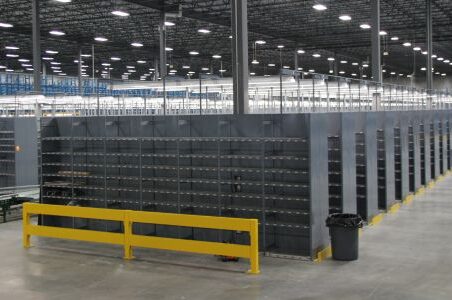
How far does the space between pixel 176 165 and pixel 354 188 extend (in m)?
4.61

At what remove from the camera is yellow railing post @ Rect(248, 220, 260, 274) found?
10.5 metres

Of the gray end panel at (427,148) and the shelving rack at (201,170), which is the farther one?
the gray end panel at (427,148)

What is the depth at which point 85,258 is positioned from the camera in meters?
12.0

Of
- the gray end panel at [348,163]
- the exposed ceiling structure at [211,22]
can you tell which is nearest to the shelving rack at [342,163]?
the gray end panel at [348,163]

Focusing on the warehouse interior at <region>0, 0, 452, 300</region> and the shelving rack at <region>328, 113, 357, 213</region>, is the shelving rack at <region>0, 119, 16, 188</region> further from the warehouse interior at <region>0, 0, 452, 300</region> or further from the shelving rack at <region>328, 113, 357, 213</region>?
the shelving rack at <region>328, 113, 357, 213</region>

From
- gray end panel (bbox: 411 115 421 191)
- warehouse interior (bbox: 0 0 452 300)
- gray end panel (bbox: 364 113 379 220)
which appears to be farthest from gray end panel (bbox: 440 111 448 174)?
gray end panel (bbox: 364 113 379 220)

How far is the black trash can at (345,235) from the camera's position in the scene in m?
11.2

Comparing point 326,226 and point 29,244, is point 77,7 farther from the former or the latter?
point 326,226

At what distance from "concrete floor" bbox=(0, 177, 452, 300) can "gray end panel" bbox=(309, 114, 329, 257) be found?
0.78 m

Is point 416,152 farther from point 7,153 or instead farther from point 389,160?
point 7,153

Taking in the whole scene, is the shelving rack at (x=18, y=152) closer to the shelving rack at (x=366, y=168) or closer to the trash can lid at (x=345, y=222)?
the shelving rack at (x=366, y=168)

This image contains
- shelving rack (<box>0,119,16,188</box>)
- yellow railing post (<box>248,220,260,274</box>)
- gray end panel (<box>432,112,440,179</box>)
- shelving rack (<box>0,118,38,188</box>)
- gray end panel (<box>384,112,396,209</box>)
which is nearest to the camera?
yellow railing post (<box>248,220,260,274</box>)

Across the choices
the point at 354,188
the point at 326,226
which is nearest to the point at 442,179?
the point at 354,188

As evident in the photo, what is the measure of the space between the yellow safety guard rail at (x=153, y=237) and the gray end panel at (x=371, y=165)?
573 cm
